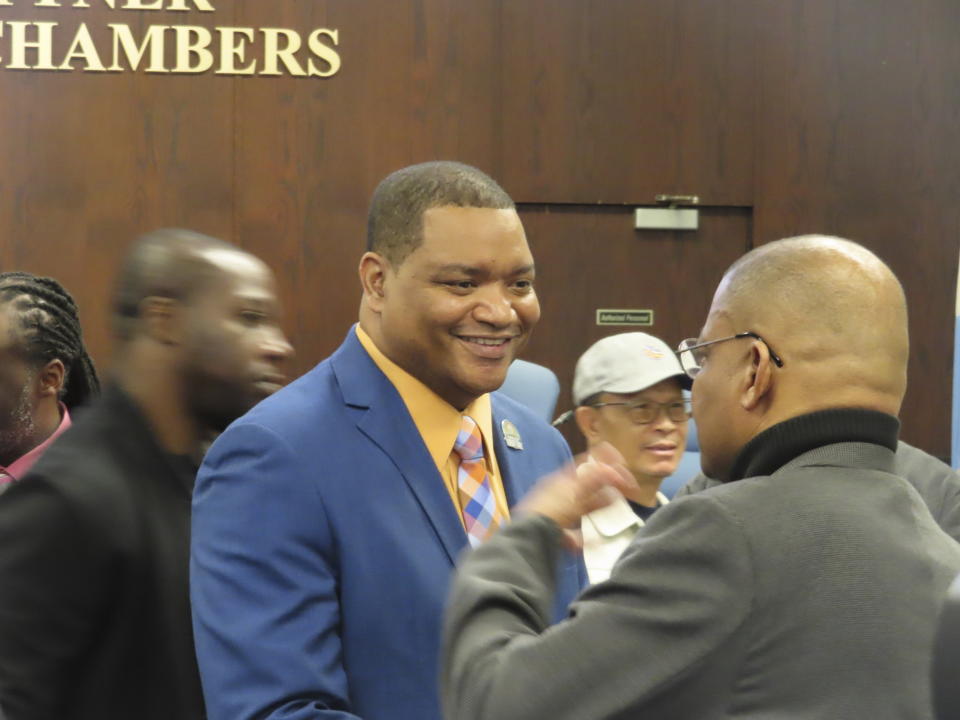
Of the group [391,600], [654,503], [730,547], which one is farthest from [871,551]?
[654,503]

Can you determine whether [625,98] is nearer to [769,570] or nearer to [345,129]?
[345,129]

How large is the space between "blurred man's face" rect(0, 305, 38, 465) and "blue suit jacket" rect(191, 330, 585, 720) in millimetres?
1265

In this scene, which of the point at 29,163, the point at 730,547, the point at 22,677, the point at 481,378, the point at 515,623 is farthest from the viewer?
the point at 29,163

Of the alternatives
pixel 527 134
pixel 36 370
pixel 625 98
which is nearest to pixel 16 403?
pixel 36 370

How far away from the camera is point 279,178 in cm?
622

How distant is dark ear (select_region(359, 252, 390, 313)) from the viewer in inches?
76.5

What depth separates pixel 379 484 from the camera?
1.80m

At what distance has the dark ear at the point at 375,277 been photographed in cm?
194

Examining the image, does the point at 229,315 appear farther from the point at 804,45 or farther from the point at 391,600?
the point at 804,45

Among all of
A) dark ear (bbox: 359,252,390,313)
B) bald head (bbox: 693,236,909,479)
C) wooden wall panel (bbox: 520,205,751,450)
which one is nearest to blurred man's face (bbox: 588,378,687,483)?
dark ear (bbox: 359,252,390,313)

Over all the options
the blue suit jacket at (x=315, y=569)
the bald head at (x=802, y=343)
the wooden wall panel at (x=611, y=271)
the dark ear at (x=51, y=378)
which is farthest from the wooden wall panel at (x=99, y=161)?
the bald head at (x=802, y=343)

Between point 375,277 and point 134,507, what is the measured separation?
495mm

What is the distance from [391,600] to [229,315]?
0.61 m

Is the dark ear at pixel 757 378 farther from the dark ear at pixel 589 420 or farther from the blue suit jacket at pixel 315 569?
the dark ear at pixel 589 420
